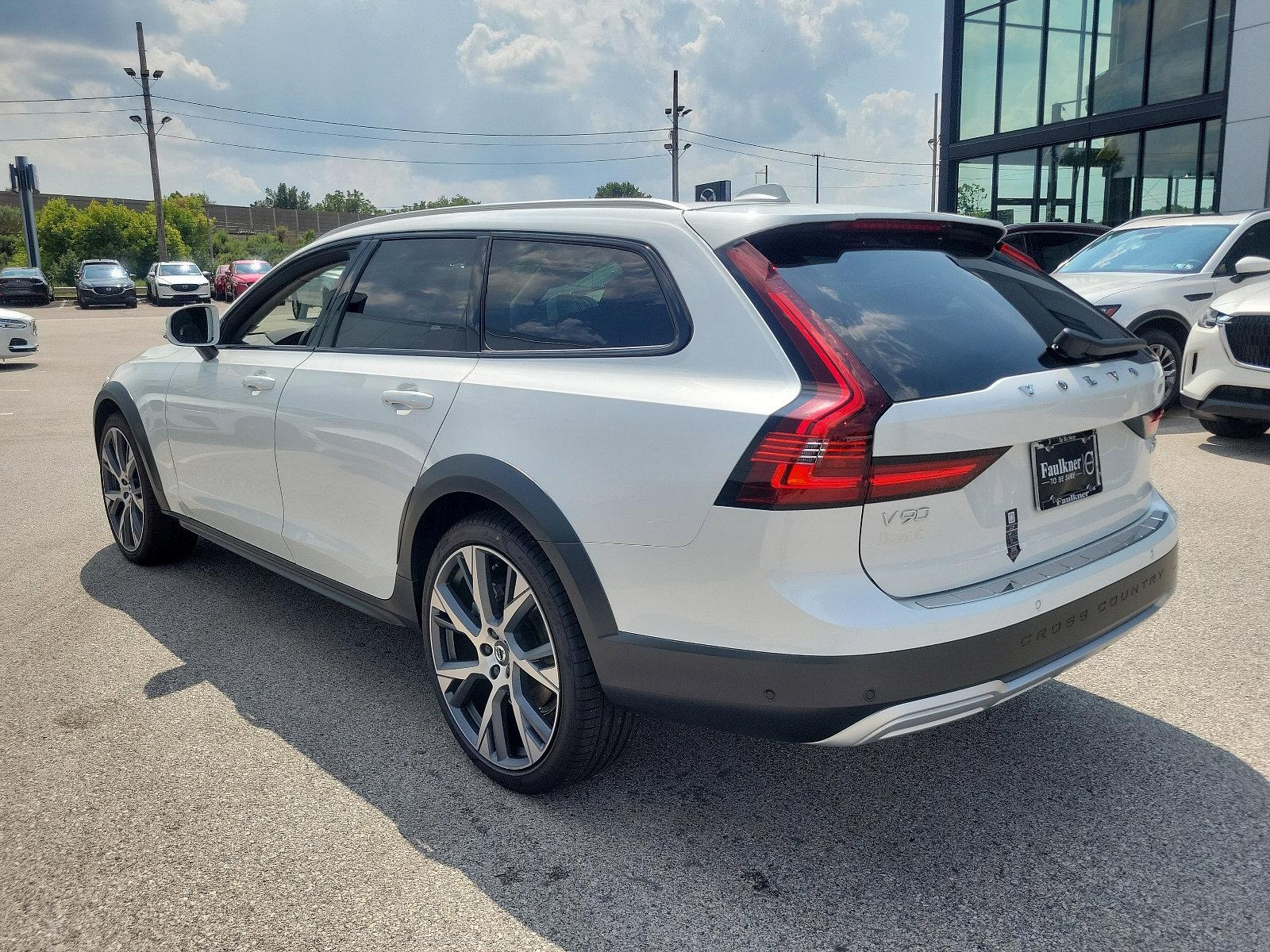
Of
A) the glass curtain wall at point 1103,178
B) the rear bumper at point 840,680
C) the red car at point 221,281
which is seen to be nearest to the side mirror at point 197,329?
the rear bumper at point 840,680

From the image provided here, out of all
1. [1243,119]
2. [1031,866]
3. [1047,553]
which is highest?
[1243,119]

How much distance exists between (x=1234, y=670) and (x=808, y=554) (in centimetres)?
239

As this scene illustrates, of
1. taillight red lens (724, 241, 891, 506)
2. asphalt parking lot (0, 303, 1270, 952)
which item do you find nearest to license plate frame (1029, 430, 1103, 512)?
taillight red lens (724, 241, 891, 506)

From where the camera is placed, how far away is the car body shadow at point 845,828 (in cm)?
250

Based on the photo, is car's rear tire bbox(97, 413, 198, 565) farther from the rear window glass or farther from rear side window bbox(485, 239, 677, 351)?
the rear window glass

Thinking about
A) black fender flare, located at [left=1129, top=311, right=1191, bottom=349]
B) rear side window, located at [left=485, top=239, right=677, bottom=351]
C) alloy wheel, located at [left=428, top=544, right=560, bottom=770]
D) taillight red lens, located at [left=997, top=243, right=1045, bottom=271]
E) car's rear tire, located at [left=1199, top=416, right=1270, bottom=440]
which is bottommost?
car's rear tire, located at [left=1199, top=416, right=1270, bottom=440]

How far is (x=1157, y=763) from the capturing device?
3227 millimetres

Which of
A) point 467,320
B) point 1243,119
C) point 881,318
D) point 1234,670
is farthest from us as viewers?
point 1243,119

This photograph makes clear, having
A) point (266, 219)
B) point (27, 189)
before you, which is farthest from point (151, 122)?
point (266, 219)

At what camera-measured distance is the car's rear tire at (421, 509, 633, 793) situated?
2.85 metres

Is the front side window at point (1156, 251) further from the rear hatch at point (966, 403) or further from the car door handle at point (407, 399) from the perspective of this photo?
the car door handle at point (407, 399)

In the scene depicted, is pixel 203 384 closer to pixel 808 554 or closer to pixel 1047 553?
pixel 808 554

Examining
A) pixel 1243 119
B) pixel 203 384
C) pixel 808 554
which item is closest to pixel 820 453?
pixel 808 554

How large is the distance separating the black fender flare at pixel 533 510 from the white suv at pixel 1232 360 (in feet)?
21.3
